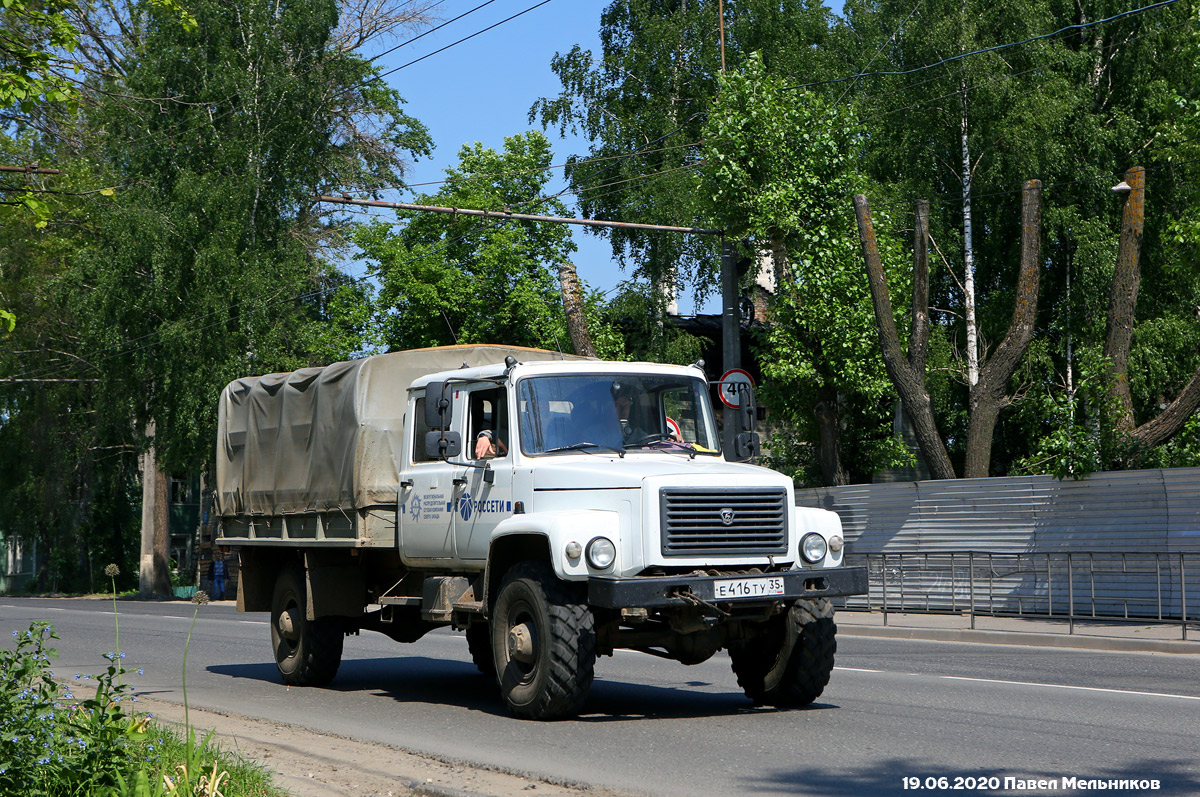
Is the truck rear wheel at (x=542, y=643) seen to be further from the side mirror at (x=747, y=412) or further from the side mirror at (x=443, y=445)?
the side mirror at (x=747, y=412)

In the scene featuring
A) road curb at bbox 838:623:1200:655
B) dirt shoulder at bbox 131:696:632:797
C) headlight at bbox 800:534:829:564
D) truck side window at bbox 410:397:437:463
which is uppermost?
truck side window at bbox 410:397:437:463

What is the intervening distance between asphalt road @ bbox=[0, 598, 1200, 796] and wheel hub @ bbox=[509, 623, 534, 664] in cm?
51

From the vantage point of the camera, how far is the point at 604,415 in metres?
10.3

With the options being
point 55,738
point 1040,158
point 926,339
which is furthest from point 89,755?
point 1040,158

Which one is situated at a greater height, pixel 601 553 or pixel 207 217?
pixel 207 217

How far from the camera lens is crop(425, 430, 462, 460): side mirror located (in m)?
10.4

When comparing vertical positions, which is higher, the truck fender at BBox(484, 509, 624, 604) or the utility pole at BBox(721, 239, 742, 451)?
the utility pole at BBox(721, 239, 742, 451)

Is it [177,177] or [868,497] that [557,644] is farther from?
[177,177]

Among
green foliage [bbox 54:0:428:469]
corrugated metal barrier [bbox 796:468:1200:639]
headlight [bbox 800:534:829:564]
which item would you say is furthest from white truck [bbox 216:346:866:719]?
green foliage [bbox 54:0:428:469]

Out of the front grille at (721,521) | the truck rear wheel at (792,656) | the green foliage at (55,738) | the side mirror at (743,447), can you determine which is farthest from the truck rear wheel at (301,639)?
the green foliage at (55,738)

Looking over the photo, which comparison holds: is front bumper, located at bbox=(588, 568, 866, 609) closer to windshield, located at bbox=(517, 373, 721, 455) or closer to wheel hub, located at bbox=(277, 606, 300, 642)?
windshield, located at bbox=(517, 373, 721, 455)

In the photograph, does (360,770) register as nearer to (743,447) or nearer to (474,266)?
(743,447)

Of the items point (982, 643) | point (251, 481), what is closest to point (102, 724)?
point (251, 481)

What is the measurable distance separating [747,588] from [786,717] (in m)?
1.25
